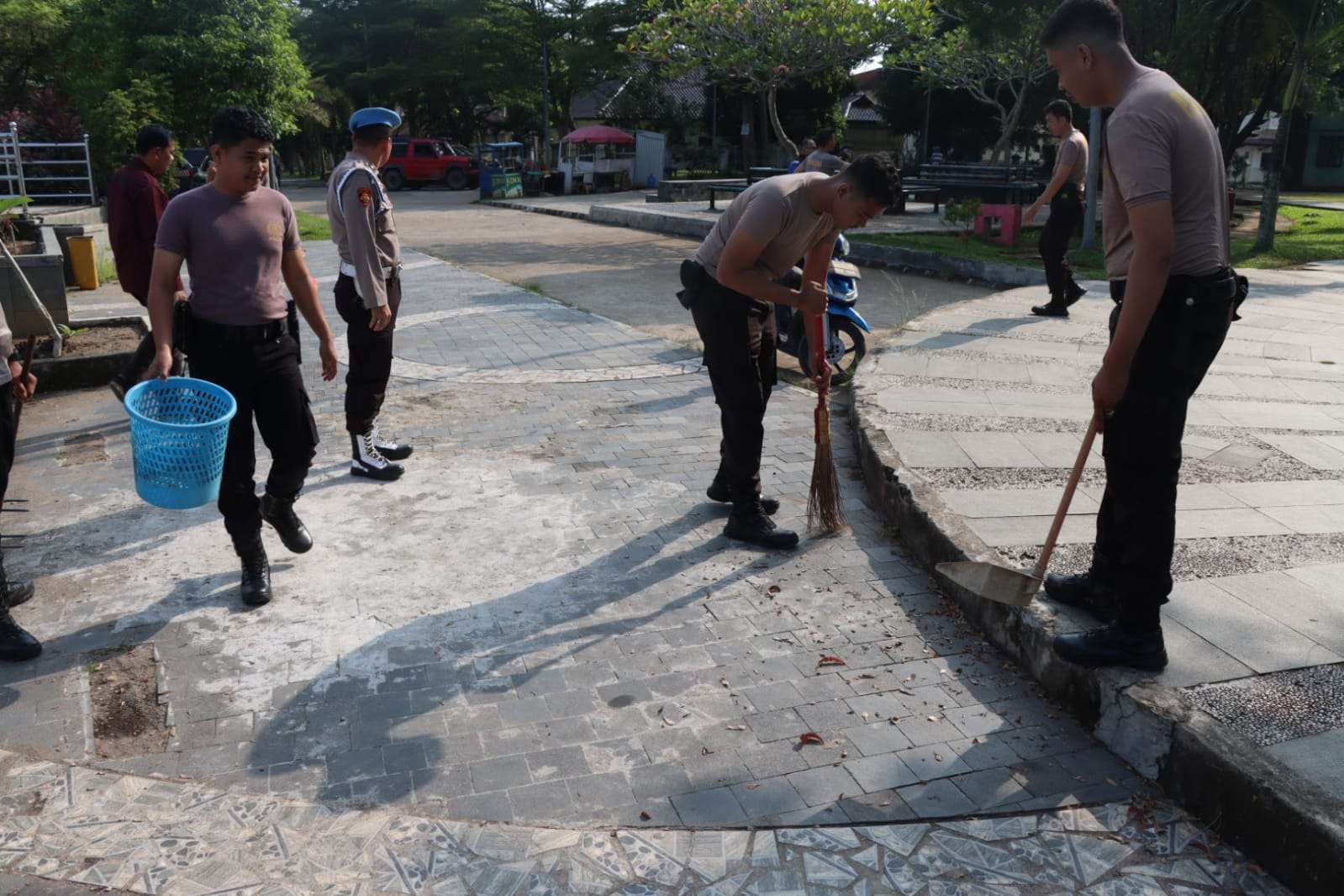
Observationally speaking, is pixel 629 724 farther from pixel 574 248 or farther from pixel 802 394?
pixel 574 248

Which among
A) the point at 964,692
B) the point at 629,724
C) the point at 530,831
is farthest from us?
the point at 964,692

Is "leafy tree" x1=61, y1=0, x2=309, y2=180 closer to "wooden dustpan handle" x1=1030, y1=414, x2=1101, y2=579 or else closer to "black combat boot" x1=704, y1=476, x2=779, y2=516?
"black combat boot" x1=704, y1=476, x2=779, y2=516

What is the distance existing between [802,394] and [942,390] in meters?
0.94

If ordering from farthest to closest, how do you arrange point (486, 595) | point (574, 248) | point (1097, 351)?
1. point (574, 248)
2. point (1097, 351)
3. point (486, 595)

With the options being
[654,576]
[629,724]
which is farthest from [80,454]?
[629,724]

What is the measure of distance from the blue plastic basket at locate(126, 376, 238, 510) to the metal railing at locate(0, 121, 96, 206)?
536 inches

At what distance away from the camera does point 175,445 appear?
11.4 feet

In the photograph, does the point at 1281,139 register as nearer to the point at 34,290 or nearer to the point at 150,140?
the point at 150,140

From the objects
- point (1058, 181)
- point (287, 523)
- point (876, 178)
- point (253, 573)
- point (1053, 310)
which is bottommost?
point (253, 573)

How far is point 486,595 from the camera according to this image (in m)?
4.09

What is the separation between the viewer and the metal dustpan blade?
134 inches

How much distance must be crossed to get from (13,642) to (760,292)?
2975mm

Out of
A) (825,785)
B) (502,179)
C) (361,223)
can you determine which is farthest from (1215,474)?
(502,179)

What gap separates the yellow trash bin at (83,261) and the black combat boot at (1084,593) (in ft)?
40.6
